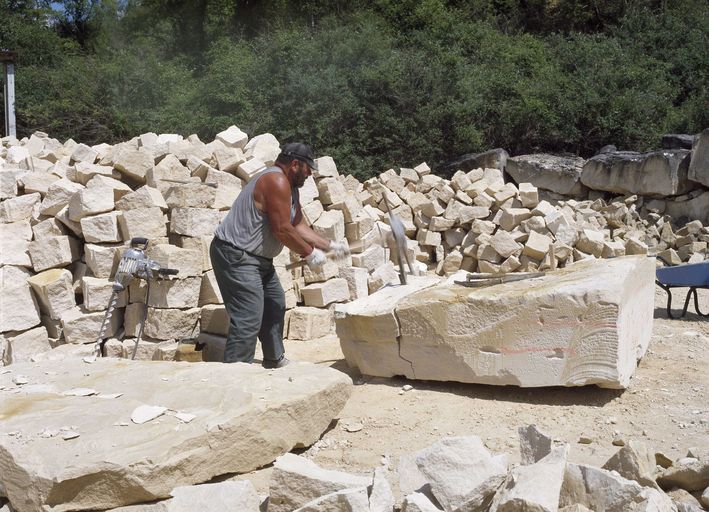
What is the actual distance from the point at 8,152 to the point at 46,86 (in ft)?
35.1

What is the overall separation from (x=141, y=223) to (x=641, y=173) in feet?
28.6

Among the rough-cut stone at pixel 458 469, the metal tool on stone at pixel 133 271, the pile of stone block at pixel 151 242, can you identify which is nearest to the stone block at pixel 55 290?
the pile of stone block at pixel 151 242

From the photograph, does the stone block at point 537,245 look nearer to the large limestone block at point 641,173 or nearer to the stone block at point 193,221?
the large limestone block at point 641,173

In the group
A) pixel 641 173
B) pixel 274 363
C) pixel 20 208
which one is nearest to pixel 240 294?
pixel 274 363

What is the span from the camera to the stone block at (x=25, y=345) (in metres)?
5.90

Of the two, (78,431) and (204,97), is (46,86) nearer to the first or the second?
(204,97)

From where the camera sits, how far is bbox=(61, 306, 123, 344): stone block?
19.2ft

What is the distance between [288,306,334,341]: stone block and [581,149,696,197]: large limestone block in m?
7.23

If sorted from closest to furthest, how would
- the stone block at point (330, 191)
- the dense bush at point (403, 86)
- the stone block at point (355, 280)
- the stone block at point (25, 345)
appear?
the stone block at point (25, 345)
the stone block at point (355, 280)
the stone block at point (330, 191)
the dense bush at point (403, 86)

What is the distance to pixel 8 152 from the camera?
804cm

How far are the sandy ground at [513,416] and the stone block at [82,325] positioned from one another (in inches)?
88.8

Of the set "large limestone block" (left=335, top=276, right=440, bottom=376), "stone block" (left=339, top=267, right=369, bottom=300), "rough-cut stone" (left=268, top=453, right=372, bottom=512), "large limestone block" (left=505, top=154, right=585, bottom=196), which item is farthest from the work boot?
"large limestone block" (left=505, top=154, right=585, bottom=196)

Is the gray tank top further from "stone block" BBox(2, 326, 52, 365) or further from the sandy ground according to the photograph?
"stone block" BBox(2, 326, 52, 365)

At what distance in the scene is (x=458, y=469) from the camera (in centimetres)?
294
